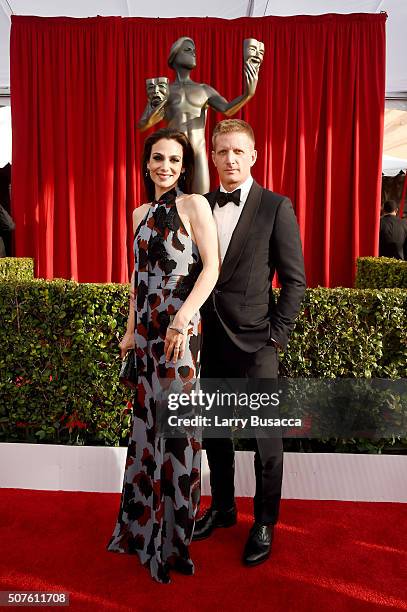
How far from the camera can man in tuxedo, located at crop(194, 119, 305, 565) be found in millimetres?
2062

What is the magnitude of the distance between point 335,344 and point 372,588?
3.88 ft

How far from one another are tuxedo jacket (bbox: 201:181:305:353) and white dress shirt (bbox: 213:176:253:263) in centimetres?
3

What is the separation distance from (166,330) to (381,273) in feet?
11.8

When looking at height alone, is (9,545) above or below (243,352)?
below

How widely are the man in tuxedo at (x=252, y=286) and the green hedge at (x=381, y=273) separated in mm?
2647

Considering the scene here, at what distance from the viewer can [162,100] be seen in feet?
13.3

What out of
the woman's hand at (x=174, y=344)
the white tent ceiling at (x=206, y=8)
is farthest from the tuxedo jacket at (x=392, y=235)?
the woman's hand at (x=174, y=344)

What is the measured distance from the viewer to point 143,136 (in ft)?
23.0

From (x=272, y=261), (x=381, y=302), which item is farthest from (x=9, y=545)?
(x=381, y=302)

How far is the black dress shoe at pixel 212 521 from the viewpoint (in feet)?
7.54

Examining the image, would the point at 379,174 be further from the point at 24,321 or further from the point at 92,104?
the point at 24,321

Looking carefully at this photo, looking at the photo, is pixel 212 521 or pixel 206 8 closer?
pixel 212 521

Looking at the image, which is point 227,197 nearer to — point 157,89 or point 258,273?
point 258,273

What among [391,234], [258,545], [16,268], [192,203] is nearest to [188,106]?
[16,268]
